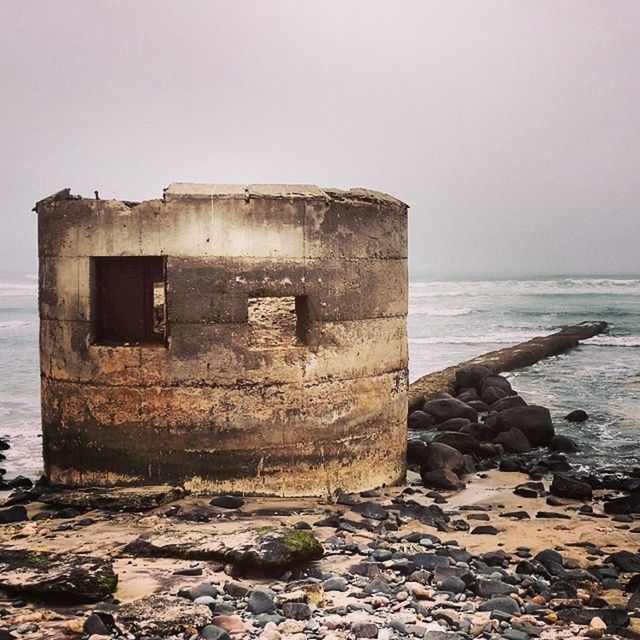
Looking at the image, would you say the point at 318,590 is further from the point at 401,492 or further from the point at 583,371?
the point at 583,371

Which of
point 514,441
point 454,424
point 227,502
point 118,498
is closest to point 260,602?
point 227,502

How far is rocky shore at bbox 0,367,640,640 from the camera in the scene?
443 centimetres

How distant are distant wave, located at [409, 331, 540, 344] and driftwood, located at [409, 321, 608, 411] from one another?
10.1 ft

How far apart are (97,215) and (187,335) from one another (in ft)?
4.44

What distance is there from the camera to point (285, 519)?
21.3 ft

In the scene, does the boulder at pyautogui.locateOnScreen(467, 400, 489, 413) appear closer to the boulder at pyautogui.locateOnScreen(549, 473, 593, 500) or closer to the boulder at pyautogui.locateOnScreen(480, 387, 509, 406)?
the boulder at pyautogui.locateOnScreen(480, 387, 509, 406)

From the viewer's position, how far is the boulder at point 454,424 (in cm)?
1258

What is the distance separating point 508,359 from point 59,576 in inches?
708

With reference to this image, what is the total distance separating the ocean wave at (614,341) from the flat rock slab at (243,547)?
87.4 feet

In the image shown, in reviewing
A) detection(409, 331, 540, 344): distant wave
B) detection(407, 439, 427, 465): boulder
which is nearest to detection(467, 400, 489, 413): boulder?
detection(407, 439, 427, 465): boulder

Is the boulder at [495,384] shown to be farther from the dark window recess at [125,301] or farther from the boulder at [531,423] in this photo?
the dark window recess at [125,301]

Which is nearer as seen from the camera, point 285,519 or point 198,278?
point 285,519

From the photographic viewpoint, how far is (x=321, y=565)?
541 centimetres

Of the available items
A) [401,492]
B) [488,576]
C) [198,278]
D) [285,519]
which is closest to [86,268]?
[198,278]
